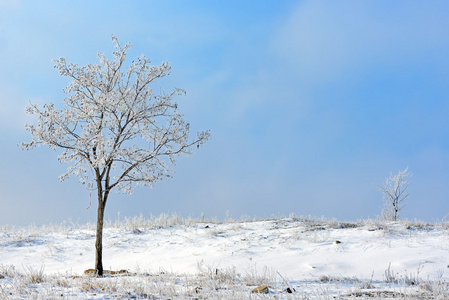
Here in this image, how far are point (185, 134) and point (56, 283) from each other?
7376mm

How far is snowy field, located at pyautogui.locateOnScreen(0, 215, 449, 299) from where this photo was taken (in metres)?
7.49

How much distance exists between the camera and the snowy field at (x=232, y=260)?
749cm

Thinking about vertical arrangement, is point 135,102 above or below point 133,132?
above

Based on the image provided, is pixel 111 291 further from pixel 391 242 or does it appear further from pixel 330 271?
pixel 391 242

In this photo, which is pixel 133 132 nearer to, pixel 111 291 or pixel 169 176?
pixel 169 176

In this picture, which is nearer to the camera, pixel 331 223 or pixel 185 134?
pixel 185 134

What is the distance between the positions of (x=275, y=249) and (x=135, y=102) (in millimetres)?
7558

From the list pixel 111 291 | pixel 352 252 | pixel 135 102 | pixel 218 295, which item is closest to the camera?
pixel 218 295

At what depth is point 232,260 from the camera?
44.2 feet

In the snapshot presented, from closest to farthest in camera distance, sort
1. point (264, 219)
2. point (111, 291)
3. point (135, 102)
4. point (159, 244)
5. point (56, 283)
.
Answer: point (111, 291)
point (56, 283)
point (135, 102)
point (159, 244)
point (264, 219)

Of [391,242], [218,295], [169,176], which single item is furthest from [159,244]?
[218,295]

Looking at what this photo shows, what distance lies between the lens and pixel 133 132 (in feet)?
45.8

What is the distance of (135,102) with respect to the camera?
1384 centimetres

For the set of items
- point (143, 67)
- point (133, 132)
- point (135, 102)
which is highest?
point (143, 67)
